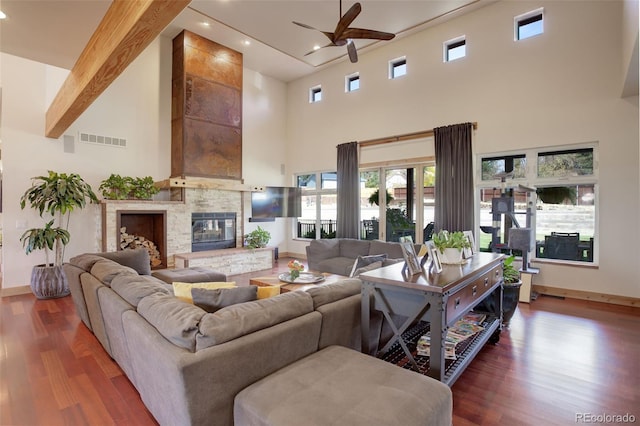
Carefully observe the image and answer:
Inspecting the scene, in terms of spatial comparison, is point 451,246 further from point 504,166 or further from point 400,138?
point 400,138

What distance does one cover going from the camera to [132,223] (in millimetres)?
6422

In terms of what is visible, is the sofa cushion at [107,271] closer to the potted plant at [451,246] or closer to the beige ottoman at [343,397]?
the beige ottoman at [343,397]

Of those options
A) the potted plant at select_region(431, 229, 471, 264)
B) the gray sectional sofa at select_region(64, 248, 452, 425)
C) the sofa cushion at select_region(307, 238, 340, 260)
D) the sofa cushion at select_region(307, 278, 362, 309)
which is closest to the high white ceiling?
the gray sectional sofa at select_region(64, 248, 452, 425)

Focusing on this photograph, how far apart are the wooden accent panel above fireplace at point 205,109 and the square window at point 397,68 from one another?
134 inches

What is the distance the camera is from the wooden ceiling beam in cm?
202

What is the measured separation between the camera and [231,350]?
1.59 meters

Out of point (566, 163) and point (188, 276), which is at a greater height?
point (566, 163)

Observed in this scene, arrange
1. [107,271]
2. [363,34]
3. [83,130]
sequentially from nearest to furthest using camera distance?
1. [107,271]
2. [363,34]
3. [83,130]

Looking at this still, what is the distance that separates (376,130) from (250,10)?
3.33 meters

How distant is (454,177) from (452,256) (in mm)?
3488

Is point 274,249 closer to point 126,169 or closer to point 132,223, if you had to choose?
point 132,223

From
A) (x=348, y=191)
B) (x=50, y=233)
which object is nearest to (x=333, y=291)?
(x=50, y=233)

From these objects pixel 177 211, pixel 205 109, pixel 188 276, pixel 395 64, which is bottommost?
pixel 188 276

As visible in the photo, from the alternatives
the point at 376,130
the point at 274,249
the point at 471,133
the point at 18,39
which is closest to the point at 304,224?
the point at 274,249
